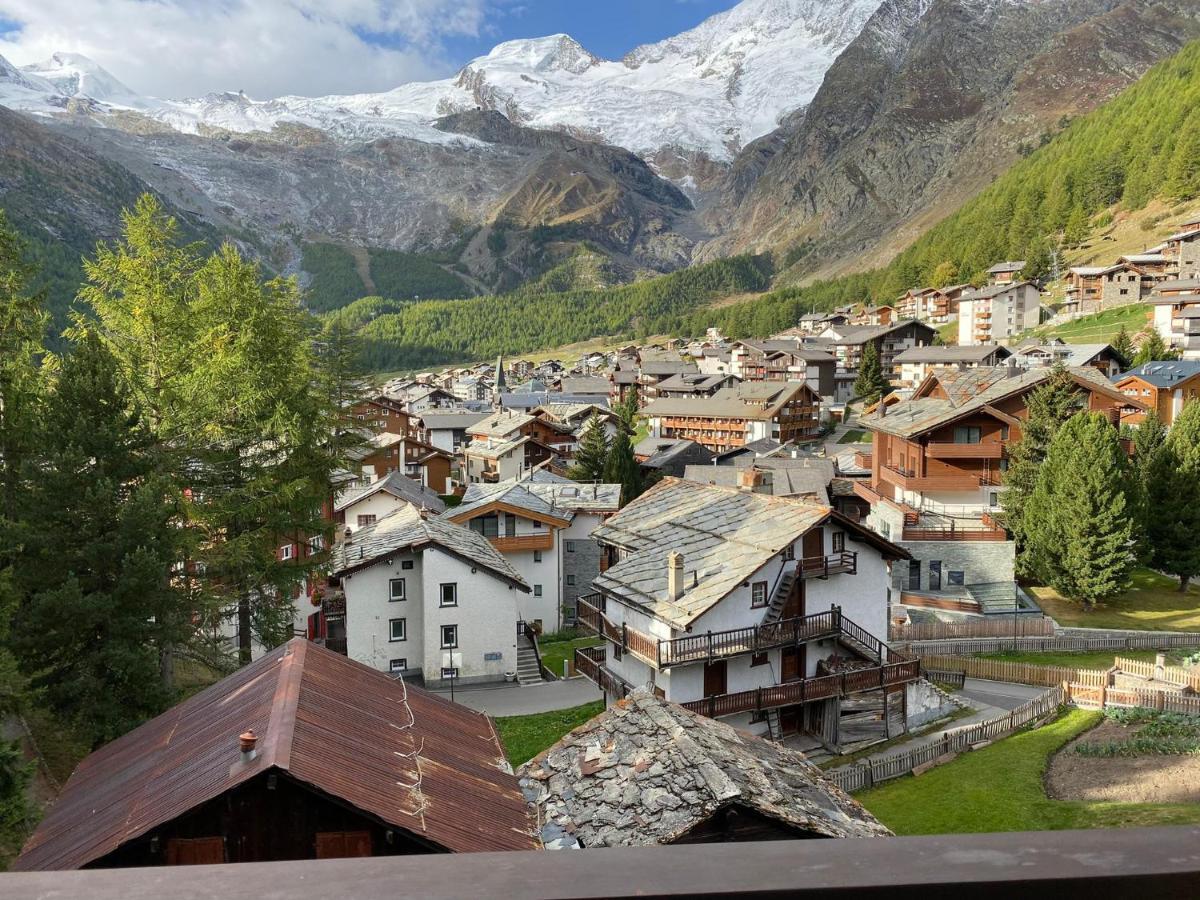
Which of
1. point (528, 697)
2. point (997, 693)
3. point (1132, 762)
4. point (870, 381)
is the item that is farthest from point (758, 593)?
point (870, 381)

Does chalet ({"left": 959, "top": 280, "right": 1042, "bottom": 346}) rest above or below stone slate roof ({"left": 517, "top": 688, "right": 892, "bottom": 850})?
above

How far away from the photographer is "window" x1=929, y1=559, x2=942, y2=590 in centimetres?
4650

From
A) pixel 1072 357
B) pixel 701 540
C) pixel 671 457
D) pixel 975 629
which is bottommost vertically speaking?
pixel 975 629

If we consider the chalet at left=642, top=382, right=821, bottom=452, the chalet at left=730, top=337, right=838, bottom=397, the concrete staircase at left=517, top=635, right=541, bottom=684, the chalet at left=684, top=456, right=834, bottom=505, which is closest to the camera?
the concrete staircase at left=517, top=635, right=541, bottom=684

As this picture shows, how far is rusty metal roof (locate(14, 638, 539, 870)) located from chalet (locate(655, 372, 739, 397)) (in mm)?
101343

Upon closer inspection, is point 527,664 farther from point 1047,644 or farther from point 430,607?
point 1047,644

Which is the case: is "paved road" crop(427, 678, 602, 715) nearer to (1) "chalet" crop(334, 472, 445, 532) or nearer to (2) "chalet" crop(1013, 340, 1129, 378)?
(1) "chalet" crop(334, 472, 445, 532)

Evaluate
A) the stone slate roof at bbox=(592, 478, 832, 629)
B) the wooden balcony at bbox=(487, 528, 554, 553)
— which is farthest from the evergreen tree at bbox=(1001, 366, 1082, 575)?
the wooden balcony at bbox=(487, 528, 554, 553)

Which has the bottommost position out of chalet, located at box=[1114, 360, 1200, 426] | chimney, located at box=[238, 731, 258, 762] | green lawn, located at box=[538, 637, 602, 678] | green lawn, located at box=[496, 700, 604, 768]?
green lawn, located at box=[538, 637, 602, 678]

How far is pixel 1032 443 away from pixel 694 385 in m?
70.7

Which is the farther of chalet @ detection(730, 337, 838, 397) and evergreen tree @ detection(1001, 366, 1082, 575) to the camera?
chalet @ detection(730, 337, 838, 397)

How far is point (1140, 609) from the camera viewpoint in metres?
44.4

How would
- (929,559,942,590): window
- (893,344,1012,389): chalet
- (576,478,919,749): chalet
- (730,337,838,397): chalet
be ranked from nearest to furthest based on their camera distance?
(576,478,919,749): chalet
(929,559,942,590): window
(893,344,1012,389): chalet
(730,337,838,397): chalet

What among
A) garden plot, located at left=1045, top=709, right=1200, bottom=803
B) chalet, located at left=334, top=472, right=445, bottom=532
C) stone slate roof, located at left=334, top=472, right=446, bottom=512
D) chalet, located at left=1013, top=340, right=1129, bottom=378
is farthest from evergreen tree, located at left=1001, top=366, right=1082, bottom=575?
stone slate roof, located at left=334, top=472, right=446, bottom=512
